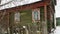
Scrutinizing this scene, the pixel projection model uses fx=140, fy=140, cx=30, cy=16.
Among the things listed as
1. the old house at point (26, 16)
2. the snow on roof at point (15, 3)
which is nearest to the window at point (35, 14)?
the old house at point (26, 16)

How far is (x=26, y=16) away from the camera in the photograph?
9375 mm

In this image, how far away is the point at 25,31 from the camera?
8445 millimetres

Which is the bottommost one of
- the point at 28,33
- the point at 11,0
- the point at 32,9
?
the point at 28,33

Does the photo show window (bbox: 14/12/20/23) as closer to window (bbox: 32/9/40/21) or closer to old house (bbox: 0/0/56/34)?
old house (bbox: 0/0/56/34)

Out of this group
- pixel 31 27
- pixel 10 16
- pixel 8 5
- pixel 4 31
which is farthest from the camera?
pixel 10 16

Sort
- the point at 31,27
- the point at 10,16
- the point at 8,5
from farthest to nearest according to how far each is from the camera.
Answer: the point at 10,16
the point at 8,5
the point at 31,27

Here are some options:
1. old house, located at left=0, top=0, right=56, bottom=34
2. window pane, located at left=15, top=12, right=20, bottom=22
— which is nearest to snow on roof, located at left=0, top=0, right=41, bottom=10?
old house, located at left=0, top=0, right=56, bottom=34

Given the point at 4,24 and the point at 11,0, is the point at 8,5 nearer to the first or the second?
the point at 11,0

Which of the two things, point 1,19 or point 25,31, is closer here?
point 25,31

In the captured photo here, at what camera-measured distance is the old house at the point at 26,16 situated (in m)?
7.96

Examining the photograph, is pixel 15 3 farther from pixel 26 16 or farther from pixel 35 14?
pixel 35 14

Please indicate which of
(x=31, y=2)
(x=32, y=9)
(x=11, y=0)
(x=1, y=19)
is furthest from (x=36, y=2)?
(x=1, y=19)

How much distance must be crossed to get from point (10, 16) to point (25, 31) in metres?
2.22

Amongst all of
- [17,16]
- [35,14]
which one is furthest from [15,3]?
[35,14]
